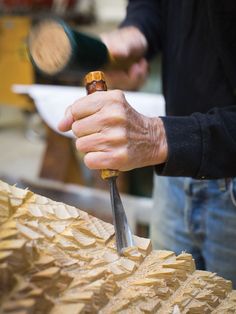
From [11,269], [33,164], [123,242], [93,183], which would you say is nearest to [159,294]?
[123,242]

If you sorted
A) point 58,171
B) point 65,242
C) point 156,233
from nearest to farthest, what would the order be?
point 65,242 < point 156,233 < point 58,171

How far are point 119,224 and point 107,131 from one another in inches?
6.6

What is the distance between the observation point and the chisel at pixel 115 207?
79 cm

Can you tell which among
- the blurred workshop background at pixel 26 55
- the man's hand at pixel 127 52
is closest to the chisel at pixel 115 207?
the man's hand at pixel 127 52

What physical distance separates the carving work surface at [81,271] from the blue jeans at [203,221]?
290mm

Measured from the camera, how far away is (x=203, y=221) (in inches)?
46.2

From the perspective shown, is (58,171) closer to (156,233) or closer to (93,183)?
(93,183)

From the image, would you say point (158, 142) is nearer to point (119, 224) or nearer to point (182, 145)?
point (182, 145)

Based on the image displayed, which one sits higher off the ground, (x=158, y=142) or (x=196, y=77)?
(x=196, y=77)

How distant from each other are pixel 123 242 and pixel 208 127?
268 mm

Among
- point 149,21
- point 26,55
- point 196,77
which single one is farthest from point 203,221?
point 26,55

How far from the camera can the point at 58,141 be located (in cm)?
277

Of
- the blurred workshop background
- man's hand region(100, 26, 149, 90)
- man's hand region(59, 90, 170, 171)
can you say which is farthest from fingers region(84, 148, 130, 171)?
the blurred workshop background

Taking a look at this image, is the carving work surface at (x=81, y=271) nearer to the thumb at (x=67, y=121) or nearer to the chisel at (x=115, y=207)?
the chisel at (x=115, y=207)
